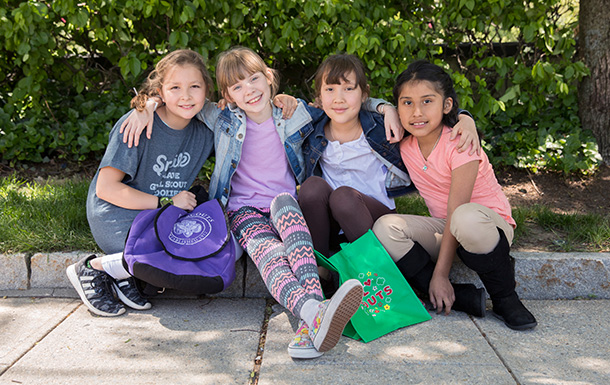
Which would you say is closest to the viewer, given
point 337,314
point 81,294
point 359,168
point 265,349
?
point 337,314

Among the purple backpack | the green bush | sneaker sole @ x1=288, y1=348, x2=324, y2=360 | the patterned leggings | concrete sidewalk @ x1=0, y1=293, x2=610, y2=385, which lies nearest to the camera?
concrete sidewalk @ x1=0, y1=293, x2=610, y2=385

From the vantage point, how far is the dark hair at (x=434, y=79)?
273cm

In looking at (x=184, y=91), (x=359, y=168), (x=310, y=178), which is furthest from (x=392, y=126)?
(x=184, y=91)

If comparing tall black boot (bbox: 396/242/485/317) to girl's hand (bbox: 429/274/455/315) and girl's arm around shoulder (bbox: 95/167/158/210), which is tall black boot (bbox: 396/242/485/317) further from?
girl's arm around shoulder (bbox: 95/167/158/210)

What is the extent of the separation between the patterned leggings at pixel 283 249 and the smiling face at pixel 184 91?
25.3 inches

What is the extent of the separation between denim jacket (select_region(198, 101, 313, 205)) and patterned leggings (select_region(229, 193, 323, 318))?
0.87 feet

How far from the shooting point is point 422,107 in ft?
8.89

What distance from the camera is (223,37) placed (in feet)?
12.6

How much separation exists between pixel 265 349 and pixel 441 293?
908mm

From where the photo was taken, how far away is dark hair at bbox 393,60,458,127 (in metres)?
2.73

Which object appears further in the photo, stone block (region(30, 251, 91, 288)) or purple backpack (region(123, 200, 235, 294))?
stone block (region(30, 251, 91, 288))

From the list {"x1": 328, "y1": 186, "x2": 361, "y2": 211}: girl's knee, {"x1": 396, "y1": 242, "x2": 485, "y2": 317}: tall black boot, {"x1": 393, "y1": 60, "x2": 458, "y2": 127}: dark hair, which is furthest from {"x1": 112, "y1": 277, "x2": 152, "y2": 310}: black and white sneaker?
{"x1": 393, "y1": 60, "x2": 458, "y2": 127}: dark hair

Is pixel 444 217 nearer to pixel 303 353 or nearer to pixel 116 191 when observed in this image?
pixel 303 353

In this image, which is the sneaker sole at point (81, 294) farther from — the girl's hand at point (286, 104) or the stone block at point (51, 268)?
the girl's hand at point (286, 104)
